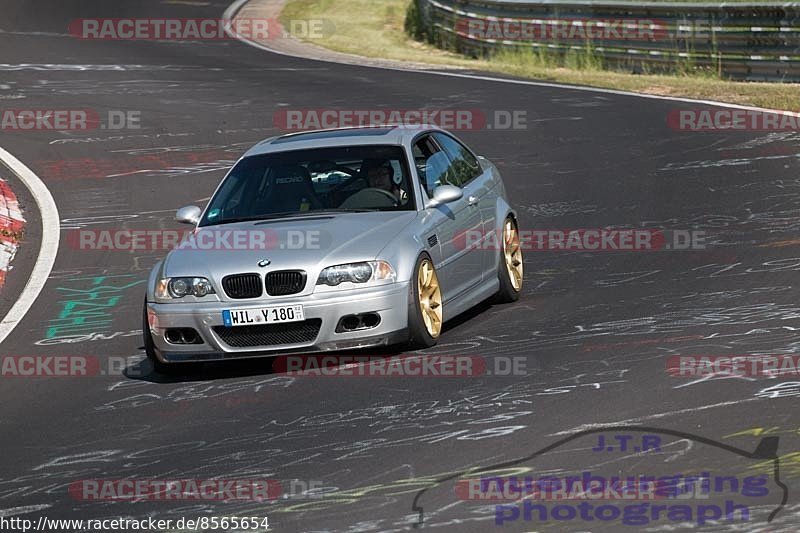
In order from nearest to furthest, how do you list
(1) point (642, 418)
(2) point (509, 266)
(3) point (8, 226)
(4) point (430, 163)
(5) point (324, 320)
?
(1) point (642, 418)
(5) point (324, 320)
(4) point (430, 163)
(2) point (509, 266)
(3) point (8, 226)

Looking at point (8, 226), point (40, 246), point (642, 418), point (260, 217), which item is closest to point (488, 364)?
point (642, 418)

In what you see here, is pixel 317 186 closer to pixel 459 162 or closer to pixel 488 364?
pixel 459 162

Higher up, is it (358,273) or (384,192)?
(384,192)

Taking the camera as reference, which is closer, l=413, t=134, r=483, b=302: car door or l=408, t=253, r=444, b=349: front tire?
l=408, t=253, r=444, b=349: front tire

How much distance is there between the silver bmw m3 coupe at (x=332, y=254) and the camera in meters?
9.38

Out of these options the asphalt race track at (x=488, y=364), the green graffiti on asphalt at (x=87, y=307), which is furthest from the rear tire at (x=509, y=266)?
the green graffiti on asphalt at (x=87, y=307)

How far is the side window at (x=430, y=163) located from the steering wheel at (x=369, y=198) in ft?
0.99

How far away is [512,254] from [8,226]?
19.0 ft

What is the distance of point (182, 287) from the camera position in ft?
31.5

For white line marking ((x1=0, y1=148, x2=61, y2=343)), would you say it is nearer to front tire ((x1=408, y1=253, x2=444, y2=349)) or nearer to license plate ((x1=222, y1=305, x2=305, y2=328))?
license plate ((x1=222, y1=305, x2=305, y2=328))

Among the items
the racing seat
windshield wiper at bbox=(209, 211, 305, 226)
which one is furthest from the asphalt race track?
the racing seat

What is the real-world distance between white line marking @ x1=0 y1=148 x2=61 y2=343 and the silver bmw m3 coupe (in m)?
2.29

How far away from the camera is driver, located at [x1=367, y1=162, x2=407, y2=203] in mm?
10555

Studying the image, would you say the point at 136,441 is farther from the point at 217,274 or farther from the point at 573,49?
the point at 573,49
